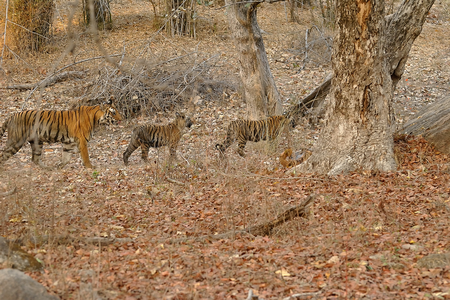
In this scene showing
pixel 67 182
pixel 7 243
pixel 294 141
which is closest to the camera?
pixel 7 243

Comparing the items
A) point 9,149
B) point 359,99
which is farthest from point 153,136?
point 359,99

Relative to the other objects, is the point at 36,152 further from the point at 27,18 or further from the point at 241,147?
the point at 27,18

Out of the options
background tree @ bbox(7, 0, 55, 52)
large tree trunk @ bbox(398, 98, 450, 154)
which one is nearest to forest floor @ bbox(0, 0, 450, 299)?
large tree trunk @ bbox(398, 98, 450, 154)

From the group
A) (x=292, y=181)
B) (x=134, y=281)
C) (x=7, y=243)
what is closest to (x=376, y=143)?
(x=292, y=181)

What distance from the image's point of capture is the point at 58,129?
402 inches

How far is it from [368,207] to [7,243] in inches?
151

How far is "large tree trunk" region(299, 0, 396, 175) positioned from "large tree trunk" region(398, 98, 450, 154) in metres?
1.07

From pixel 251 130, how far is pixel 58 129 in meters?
3.87

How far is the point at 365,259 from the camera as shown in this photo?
4.52m

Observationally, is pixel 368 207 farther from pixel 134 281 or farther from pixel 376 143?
pixel 134 281

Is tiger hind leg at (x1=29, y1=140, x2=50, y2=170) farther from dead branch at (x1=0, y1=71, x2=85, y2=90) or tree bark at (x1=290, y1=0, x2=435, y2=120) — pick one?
tree bark at (x1=290, y1=0, x2=435, y2=120)

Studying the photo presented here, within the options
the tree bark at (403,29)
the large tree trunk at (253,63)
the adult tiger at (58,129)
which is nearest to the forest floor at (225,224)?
the adult tiger at (58,129)

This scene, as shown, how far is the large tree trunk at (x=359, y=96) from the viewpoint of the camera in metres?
6.98

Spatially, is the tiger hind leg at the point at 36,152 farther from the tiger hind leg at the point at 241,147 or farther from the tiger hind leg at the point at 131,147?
the tiger hind leg at the point at 241,147
